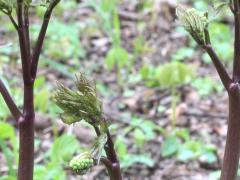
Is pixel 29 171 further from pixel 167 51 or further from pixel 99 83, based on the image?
pixel 167 51

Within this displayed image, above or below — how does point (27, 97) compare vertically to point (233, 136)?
above

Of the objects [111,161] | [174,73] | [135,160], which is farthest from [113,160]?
[174,73]

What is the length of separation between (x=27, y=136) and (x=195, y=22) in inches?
17.8

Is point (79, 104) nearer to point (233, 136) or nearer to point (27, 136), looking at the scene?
point (27, 136)

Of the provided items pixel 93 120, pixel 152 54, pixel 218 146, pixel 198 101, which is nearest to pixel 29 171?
pixel 93 120

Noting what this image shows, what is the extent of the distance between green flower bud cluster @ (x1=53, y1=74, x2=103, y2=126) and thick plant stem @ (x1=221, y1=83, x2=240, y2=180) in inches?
11.6

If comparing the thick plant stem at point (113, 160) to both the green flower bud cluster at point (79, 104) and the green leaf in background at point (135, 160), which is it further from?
the green leaf in background at point (135, 160)

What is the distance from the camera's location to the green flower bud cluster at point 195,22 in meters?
1.26

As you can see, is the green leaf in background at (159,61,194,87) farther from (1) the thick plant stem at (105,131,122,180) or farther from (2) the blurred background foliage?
(1) the thick plant stem at (105,131,122,180)

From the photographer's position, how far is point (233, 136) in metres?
1.29

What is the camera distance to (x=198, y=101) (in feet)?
10.6

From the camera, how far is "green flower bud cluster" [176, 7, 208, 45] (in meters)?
1.26

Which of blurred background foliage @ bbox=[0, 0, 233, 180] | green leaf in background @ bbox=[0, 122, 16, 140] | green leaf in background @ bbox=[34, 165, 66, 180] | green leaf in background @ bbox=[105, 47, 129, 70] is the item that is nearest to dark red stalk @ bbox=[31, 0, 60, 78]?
blurred background foliage @ bbox=[0, 0, 233, 180]

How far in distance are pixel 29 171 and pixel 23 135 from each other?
8cm
